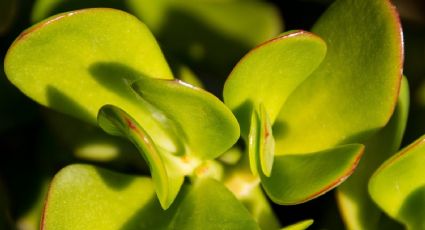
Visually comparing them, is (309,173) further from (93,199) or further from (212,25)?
(212,25)

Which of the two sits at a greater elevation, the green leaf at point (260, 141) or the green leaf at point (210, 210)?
the green leaf at point (260, 141)

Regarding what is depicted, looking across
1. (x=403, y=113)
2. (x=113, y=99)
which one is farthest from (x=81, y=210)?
(x=403, y=113)

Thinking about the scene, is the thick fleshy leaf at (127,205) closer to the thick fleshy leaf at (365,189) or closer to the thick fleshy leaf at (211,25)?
the thick fleshy leaf at (365,189)

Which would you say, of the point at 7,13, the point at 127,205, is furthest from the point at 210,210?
the point at 7,13

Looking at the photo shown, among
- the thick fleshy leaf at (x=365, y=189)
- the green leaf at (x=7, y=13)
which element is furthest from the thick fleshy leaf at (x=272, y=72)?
the green leaf at (x=7, y=13)

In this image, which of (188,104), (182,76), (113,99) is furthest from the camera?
(182,76)

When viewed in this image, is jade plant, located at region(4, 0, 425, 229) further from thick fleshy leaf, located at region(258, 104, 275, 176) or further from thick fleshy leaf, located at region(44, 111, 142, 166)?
thick fleshy leaf, located at region(44, 111, 142, 166)

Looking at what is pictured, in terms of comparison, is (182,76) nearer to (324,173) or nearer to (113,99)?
(113,99)
